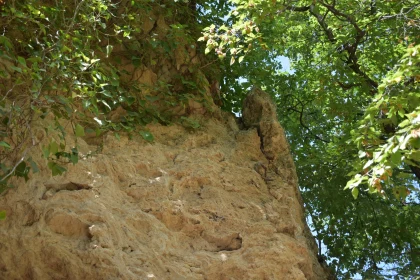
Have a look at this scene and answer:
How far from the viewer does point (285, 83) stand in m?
10.1

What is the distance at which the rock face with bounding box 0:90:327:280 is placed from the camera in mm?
4047

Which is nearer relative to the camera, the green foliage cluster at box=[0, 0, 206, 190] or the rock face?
the rock face

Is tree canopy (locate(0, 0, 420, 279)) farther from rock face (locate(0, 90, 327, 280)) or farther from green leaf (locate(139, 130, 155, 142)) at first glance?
rock face (locate(0, 90, 327, 280))

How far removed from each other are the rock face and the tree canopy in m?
0.29

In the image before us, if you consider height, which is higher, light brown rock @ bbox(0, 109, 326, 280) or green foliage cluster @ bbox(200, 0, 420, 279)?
green foliage cluster @ bbox(200, 0, 420, 279)

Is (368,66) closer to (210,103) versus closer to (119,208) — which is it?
(210,103)

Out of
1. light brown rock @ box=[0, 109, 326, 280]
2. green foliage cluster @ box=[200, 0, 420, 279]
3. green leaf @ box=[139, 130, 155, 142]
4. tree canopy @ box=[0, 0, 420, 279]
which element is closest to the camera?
light brown rock @ box=[0, 109, 326, 280]

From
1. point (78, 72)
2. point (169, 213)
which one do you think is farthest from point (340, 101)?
point (78, 72)

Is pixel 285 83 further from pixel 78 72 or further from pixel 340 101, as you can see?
pixel 78 72

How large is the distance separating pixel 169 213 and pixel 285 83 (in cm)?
579

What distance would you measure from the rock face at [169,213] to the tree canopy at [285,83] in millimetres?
286

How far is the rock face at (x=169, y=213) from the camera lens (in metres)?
4.05

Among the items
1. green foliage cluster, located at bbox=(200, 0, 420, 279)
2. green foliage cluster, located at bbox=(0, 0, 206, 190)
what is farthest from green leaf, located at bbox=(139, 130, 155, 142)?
green foliage cluster, located at bbox=(200, 0, 420, 279)

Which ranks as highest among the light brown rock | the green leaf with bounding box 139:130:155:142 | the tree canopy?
the tree canopy
